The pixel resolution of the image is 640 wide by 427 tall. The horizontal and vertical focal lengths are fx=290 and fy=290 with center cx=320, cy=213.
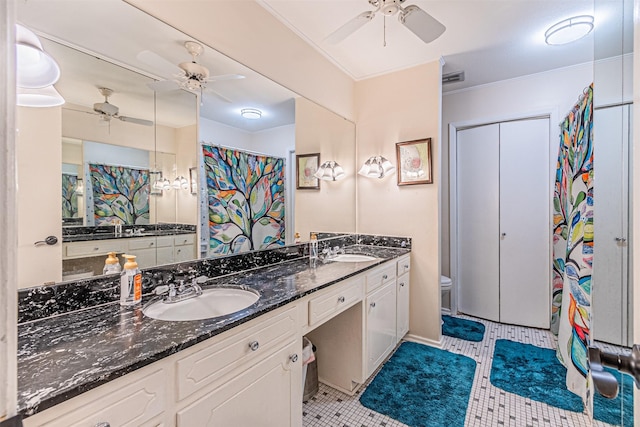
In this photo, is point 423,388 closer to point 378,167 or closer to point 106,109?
point 378,167

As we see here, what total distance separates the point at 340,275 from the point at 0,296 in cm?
145

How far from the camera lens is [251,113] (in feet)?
6.20

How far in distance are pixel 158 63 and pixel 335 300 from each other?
1472mm

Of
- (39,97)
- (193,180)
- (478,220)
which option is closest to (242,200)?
(193,180)

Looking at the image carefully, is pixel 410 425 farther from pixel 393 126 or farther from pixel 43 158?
pixel 393 126

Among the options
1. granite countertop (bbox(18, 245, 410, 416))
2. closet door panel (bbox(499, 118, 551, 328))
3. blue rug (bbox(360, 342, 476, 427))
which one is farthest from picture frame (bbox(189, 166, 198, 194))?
closet door panel (bbox(499, 118, 551, 328))

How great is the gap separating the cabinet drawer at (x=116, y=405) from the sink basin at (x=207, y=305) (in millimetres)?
355

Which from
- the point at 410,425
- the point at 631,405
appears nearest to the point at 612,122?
the point at 631,405

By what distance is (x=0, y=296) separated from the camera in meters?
0.33

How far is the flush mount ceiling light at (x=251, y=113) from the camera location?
1833mm

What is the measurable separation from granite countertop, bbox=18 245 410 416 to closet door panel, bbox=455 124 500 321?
7.81 feet

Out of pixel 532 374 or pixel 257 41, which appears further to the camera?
pixel 532 374

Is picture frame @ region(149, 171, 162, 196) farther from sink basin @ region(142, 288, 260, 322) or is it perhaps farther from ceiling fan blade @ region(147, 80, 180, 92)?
sink basin @ region(142, 288, 260, 322)

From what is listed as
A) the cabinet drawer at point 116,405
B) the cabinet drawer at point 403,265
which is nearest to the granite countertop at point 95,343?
the cabinet drawer at point 116,405
